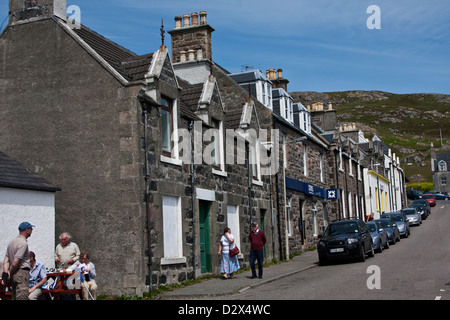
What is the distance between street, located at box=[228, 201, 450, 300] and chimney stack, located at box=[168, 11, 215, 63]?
11.4 metres

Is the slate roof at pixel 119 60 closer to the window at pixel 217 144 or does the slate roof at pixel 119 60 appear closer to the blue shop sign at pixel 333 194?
the window at pixel 217 144

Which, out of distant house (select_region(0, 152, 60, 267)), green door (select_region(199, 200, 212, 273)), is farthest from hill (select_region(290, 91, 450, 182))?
distant house (select_region(0, 152, 60, 267))

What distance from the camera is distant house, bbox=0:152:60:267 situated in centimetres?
1252

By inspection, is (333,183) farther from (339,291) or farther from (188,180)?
(339,291)

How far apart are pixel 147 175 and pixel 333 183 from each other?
79.8 ft

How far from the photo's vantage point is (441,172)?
115 m

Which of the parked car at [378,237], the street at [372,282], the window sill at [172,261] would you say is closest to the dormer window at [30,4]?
the window sill at [172,261]

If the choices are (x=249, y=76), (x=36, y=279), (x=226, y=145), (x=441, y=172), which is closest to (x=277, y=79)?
(x=249, y=76)

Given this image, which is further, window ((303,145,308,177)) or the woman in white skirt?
window ((303,145,308,177))

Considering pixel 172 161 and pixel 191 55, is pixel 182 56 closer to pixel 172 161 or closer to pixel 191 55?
pixel 191 55

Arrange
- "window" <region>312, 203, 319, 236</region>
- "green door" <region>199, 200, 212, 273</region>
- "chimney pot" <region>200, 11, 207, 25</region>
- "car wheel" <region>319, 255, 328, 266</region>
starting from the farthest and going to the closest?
"window" <region>312, 203, 319, 236</region> → "chimney pot" <region>200, 11, 207, 25</region> → "car wheel" <region>319, 255, 328, 266</region> → "green door" <region>199, 200, 212, 273</region>

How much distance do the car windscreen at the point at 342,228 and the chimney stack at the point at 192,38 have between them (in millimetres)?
9648

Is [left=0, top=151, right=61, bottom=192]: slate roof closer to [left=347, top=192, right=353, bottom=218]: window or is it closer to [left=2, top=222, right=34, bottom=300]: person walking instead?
[left=2, top=222, right=34, bottom=300]: person walking
